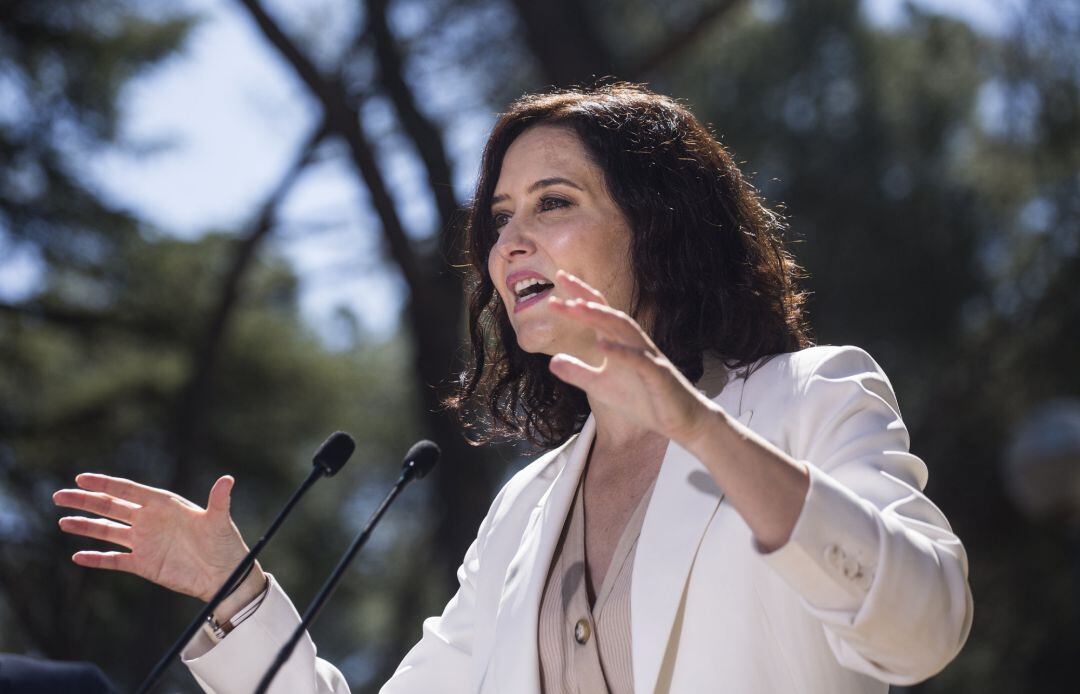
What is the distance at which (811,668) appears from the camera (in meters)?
1.79

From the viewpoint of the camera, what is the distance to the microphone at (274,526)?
70.4 inches

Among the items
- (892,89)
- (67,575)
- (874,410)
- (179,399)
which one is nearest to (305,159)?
(179,399)

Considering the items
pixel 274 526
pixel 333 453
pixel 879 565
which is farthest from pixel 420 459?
pixel 879 565

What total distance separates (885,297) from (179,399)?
17.9 feet

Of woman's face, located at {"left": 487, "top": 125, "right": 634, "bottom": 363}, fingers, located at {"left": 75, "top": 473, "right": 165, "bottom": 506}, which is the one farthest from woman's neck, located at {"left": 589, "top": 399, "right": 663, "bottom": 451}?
fingers, located at {"left": 75, "top": 473, "right": 165, "bottom": 506}

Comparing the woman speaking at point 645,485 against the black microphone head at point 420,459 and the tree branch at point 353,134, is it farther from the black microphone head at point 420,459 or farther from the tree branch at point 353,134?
the tree branch at point 353,134

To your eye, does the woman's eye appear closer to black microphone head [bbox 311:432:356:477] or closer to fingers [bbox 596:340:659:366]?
black microphone head [bbox 311:432:356:477]

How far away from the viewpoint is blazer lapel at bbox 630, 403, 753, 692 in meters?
1.84

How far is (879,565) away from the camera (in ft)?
4.96

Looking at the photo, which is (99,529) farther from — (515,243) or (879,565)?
(879,565)

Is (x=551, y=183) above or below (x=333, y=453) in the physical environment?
above

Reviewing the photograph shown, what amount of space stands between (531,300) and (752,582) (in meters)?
0.64

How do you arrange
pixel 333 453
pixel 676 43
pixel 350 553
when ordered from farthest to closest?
pixel 676 43
pixel 333 453
pixel 350 553

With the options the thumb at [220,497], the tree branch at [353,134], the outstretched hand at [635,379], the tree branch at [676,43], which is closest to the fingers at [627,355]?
the outstretched hand at [635,379]
